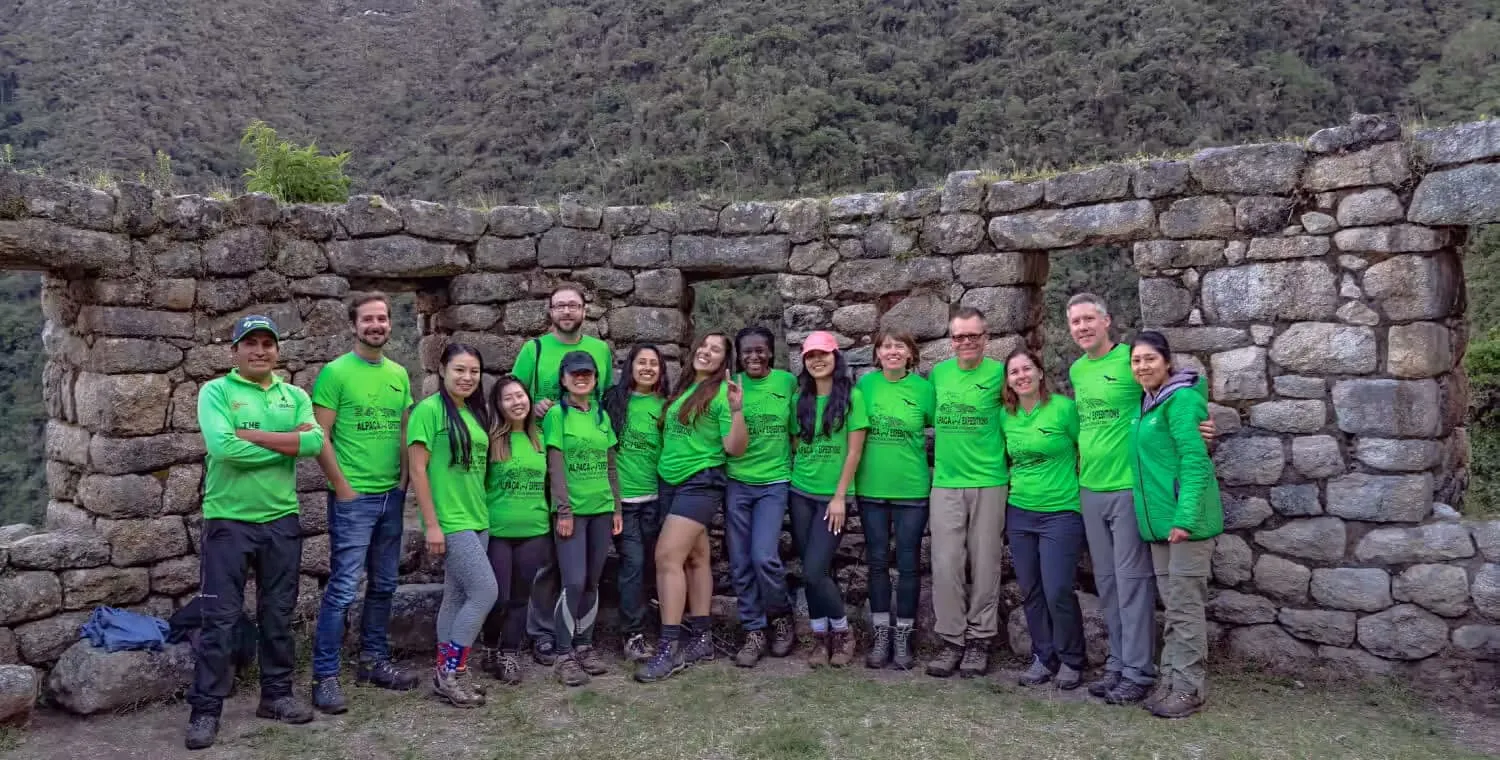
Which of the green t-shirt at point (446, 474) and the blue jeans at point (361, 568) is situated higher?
the green t-shirt at point (446, 474)

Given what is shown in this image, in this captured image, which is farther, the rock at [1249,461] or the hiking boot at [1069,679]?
the rock at [1249,461]

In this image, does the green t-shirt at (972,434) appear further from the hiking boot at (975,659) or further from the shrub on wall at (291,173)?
the shrub on wall at (291,173)

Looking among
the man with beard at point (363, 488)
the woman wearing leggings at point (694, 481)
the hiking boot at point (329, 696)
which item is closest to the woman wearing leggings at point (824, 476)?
the woman wearing leggings at point (694, 481)

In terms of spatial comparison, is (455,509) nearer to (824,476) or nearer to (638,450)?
(638,450)

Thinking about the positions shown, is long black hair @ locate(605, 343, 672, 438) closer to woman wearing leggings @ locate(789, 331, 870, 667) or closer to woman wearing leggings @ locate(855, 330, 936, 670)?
woman wearing leggings @ locate(789, 331, 870, 667)

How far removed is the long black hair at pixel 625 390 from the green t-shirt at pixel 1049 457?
5.89 ft

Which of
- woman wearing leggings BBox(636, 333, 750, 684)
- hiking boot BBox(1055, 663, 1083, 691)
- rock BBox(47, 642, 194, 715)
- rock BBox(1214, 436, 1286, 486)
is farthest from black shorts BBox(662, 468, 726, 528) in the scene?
rock BBox(1214, 436, 1286, 486)

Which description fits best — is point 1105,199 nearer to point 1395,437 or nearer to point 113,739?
point 1395,437

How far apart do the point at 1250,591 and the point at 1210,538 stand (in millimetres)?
963

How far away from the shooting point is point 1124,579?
164 inches

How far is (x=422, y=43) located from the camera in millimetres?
22469

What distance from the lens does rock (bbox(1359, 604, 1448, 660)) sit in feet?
14.0

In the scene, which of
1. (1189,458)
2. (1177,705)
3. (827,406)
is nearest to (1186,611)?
(1177,705)

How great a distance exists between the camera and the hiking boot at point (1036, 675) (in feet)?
14.6
